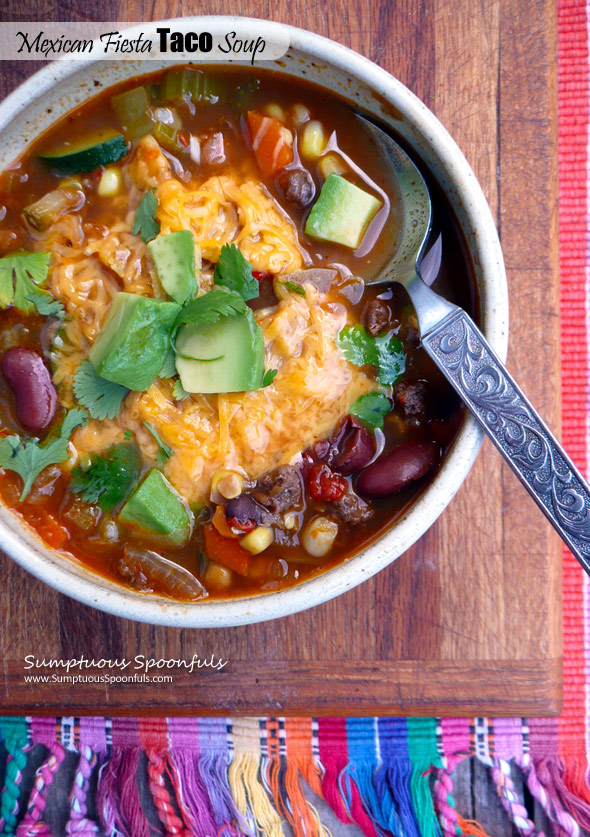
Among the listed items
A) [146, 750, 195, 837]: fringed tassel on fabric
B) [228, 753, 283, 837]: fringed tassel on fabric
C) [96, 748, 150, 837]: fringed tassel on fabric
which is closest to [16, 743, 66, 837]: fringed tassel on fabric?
[96, 748, 150, 837]: fringed tassel on fabric

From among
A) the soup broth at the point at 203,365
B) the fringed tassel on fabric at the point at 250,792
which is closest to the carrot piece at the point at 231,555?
the soup broth at the point at 203,365

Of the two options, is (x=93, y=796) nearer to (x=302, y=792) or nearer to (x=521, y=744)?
(x=302, y=792)

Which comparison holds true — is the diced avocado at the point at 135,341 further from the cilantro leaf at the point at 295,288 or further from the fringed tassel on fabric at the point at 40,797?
the fringed tassel on fabric at the point at 40,797

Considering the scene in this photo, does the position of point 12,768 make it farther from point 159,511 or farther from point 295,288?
point 295,288

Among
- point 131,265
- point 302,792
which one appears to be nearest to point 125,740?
point 302,792

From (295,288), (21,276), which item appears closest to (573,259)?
(295,288)
